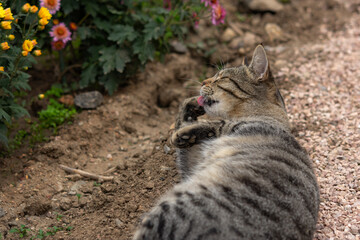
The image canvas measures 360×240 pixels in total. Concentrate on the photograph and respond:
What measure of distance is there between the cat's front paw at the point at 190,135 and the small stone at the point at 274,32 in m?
4.01

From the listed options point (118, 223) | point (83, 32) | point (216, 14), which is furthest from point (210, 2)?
point (118, 223)

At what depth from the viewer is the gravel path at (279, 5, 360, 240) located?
377 cm

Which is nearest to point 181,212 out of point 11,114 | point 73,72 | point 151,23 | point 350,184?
point 350,184

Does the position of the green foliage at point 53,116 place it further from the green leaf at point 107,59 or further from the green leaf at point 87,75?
the green leaf at point 107,59

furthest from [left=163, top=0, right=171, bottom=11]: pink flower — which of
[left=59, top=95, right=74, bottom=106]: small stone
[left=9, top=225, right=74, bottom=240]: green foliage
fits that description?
[left=9, top=225, right=74, bottom=240]: green foliage

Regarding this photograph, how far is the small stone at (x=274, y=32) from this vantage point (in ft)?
23.4

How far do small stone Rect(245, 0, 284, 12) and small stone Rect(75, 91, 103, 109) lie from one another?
383cm

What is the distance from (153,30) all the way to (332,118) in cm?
267

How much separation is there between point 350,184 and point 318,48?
130 inches

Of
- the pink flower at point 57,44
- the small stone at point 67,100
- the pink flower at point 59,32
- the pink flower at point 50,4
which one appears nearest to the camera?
the pink flower at point 50,4

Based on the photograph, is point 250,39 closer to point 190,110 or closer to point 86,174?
point 190,110

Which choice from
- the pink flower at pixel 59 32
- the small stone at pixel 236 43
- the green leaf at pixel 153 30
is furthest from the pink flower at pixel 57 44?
the small stone at pixel 236 43

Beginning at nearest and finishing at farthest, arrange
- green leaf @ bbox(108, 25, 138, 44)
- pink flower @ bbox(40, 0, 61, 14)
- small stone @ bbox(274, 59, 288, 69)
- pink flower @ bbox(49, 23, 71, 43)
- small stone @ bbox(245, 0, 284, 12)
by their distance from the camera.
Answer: pink flower @ bbox(40, 0, 61, 14)
pink flower @ bbox(49, 23, 71, 43)
green leaf @ bbox(108, 25, 138, 44)
small stone @ bbox(274, 59, 288, 69)
small stone @ bbox(245, 0, 284, 12)

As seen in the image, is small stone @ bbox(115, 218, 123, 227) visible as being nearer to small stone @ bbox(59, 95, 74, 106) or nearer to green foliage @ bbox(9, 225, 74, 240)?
green foliage @ bbox(9, 225, 74, 240)
